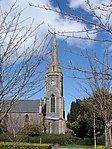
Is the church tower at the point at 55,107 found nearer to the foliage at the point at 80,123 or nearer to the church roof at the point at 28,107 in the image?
the church roof at the point at 28,107

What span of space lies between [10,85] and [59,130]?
60.1m

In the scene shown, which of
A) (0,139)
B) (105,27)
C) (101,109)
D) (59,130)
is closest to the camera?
(105,27)

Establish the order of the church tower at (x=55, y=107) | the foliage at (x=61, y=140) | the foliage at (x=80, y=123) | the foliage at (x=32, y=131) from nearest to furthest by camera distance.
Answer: the foliage at (x=80, y=123), the foliage at (x=61, y=140), the foliage at (x=32, y=131), the church tower at (x=55, y=107)

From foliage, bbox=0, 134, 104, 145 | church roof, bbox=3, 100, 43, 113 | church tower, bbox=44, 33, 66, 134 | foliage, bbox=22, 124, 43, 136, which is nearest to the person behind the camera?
foliage, bbox=0, 134, 104, 145

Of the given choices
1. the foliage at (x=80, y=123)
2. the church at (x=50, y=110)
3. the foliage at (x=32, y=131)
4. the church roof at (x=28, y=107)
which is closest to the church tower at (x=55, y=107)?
the church at (x=50, y=110)

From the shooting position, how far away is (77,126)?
1667 inches

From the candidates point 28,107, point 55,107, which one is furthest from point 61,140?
point 28,107

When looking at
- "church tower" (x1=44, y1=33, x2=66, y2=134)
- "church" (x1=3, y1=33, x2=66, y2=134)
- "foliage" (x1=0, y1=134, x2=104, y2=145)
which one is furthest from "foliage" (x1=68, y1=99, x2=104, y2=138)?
"church tower" (x1=44, y1=33, x2=66, y2=134)

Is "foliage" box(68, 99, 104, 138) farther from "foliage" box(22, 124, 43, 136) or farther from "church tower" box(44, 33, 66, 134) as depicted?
"church tower" box(44, 33, 66, 134)

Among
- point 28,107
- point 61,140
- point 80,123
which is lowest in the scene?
point 61,140

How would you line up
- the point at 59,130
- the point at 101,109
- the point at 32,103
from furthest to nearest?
the point at 32,103 → the point at 59,130 → the point at 101,109

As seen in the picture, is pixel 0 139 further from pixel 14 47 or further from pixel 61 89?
pixel 14 47

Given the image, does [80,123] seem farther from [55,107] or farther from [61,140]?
[55,107]

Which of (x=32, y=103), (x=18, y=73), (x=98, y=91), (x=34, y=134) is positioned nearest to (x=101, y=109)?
(x=98, y=91)
